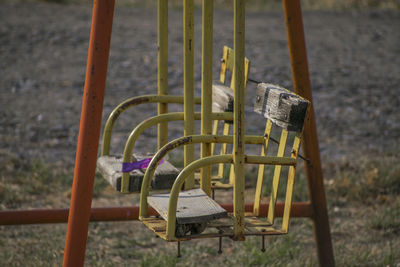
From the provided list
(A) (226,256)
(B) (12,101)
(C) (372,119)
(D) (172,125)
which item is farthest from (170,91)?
(A) (226,256)

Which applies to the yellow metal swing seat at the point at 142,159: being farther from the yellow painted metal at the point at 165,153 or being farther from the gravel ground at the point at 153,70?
the gravel ground at the point at 153,70

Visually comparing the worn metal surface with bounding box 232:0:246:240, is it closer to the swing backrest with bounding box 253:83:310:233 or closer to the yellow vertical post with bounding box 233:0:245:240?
the yellow vertical post with bounding box 233:0:245:240

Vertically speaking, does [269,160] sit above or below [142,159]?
above

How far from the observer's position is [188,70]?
9.65 ft

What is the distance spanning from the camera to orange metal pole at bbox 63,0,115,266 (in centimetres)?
261

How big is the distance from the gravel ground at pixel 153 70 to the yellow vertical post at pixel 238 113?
4.01 meters

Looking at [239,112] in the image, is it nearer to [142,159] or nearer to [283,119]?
[283,119]

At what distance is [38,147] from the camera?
22.0 feet

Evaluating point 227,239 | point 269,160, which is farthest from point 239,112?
point 227,239

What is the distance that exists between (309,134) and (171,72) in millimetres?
6068

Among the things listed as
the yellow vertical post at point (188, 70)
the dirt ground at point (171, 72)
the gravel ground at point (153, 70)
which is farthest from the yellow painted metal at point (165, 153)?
the gravel ground at point (153, 70)

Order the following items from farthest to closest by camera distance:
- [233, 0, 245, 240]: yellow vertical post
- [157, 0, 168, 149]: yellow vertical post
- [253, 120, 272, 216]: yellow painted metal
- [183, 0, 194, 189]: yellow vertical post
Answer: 1. [157, 0, 168, 149]: yellow vertical post
2. [253, 120, 272, 216]: yellow painted metal
3. [183, 0, 194, 189]: yellow vertical post
4. [233, 0, 245, 240]: yellow vertical post

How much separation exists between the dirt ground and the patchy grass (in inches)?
7.7

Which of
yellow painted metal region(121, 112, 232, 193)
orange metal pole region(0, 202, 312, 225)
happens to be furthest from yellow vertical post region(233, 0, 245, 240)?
orange metal pole region(0, 202, 312, 225)
